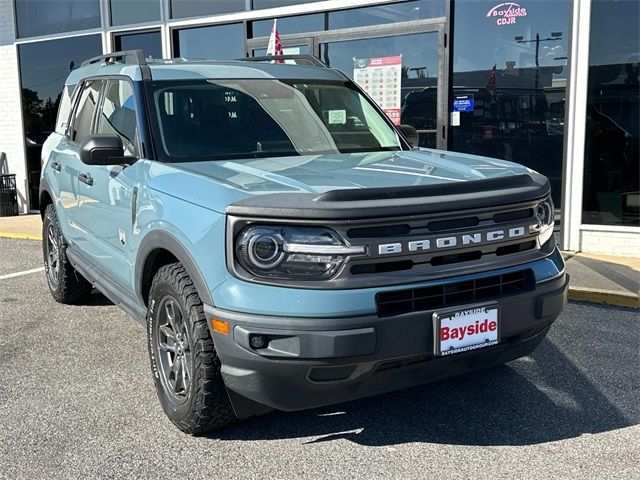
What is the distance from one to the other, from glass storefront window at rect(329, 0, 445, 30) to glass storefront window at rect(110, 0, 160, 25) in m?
3.25

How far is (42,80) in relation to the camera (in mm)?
11359

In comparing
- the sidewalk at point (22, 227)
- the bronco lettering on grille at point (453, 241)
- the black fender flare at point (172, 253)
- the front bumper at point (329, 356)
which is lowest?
the sidewalk at point (22, 227)

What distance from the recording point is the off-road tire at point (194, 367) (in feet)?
9.51

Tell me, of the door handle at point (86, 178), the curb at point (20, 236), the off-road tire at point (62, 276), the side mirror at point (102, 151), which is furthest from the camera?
the curb at point (20, 236)

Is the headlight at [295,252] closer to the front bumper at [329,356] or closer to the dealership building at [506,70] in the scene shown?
the front bumper at [329,356]

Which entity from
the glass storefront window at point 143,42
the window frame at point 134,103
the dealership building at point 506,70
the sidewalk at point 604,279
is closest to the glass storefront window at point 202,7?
the dealership building at point 506,70

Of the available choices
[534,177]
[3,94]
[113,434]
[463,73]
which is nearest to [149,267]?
[113,434]

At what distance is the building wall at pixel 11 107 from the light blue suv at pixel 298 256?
8.59 meters

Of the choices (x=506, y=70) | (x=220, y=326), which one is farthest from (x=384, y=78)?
(x=220, y=326)

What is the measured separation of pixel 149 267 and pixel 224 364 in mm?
946

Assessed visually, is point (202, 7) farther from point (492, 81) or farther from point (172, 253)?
point (172, 253)

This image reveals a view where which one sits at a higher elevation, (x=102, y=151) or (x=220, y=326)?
(x=102, y=151)

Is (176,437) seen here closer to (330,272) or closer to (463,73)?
(330,272)

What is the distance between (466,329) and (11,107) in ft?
36.1
